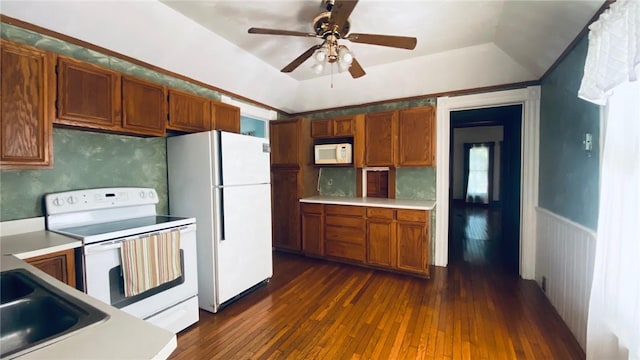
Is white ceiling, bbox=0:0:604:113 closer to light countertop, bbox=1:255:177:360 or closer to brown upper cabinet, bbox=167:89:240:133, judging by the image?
brown upper cabinet, bbox=167:89:240:133

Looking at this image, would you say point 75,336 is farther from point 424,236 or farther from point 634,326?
point 424,236

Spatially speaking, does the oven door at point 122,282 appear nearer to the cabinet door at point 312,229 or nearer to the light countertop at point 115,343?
the light countertop at point 115,343

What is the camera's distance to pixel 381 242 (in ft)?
11.0

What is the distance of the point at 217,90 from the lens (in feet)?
10.6

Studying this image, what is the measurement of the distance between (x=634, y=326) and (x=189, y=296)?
2814 mm

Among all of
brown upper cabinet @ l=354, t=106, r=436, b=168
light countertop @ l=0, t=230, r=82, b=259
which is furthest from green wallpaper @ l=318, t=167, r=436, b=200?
light countertop @ l=0, t=230, r=82, b=259

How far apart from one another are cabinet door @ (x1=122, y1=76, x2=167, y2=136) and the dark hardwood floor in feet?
5.73

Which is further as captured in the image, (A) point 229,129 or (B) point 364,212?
(B) point 364,212

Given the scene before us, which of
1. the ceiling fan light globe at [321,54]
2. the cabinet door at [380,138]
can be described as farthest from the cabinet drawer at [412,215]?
the ceiling fan light globe at [321,54]

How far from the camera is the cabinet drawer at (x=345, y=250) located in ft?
11.5

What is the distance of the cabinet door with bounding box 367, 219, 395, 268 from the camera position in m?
3.29

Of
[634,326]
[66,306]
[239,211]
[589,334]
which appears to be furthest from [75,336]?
[589,334]

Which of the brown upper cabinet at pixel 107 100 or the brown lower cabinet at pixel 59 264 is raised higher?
the brown upper cabinet at pixel 107 100

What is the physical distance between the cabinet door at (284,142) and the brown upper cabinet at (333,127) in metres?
0.29
